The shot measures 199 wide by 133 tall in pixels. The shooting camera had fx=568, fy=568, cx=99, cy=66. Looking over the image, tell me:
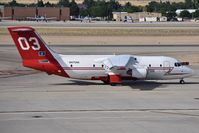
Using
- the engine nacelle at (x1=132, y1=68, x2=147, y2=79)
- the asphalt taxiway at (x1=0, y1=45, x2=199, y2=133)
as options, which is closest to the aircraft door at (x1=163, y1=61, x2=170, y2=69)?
the asphalt taxiway at (x1=0, y1=45, x2=199, y2=133)

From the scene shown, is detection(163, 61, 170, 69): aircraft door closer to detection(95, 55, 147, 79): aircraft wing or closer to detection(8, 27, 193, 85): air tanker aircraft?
detection(8, 27, 193, 85): air tanker aircraft

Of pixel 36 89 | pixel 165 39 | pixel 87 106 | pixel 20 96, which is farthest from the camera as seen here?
pixel 165 39

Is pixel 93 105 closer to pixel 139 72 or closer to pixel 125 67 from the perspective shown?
pixel 125 67

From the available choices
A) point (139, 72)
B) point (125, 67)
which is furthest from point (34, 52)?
point (139, 72)

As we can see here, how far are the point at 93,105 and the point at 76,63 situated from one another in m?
10.2

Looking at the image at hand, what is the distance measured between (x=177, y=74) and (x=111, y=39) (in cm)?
5311

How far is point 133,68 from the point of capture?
45.1m

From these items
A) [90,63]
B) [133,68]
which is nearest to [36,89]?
[90,63]

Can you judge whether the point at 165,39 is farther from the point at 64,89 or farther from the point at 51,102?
the point at 51,102

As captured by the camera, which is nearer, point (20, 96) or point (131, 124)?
point (131, 124)

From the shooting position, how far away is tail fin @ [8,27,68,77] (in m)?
44.4

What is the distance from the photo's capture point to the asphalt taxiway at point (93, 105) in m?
27.9

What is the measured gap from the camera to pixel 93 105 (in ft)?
115

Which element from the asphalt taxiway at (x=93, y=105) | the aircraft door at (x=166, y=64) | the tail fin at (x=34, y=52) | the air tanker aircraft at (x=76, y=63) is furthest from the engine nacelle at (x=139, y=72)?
the tail fin at (x=34, y=52)
